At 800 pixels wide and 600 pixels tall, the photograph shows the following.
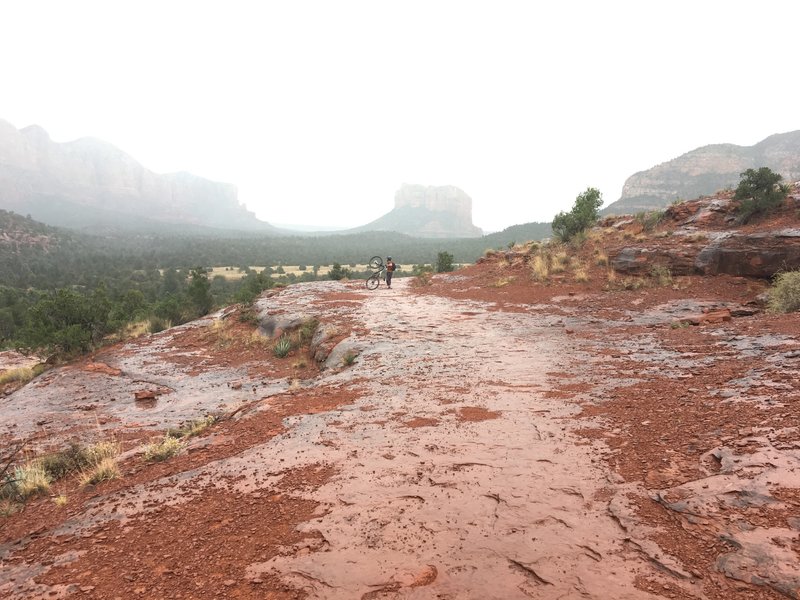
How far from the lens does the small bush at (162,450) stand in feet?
18.2

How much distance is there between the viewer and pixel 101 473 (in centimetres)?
507

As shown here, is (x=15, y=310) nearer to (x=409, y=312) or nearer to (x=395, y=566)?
(x=409, y=312)

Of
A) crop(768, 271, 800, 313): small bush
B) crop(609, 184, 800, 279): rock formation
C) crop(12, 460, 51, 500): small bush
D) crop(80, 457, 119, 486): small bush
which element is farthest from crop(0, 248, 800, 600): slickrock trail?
crop(609, 184, 800, 279): rock formation

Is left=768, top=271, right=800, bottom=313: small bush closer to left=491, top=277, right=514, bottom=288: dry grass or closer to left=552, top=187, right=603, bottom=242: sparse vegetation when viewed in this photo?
left=491, top=277, right=514, bottom=288: dry grass

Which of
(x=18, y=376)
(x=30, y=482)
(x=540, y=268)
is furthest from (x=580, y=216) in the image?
(x=18, y=376)

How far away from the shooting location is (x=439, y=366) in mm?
8555

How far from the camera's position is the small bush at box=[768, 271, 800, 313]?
30.9 ft

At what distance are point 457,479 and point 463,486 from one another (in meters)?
0.14

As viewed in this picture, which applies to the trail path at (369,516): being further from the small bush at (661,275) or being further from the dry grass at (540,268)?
the dry grass at (540,268)

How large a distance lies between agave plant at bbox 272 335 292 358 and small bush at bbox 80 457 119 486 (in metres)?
7.08

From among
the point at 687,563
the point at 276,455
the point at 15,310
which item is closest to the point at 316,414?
the point at 276,455

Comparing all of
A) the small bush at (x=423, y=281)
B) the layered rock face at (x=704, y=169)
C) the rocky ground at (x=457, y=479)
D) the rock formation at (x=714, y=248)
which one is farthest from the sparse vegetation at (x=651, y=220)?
the layered rock face at (x=704, y=169)

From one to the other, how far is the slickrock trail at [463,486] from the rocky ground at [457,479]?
0.02 meters

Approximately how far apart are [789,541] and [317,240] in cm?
14546
